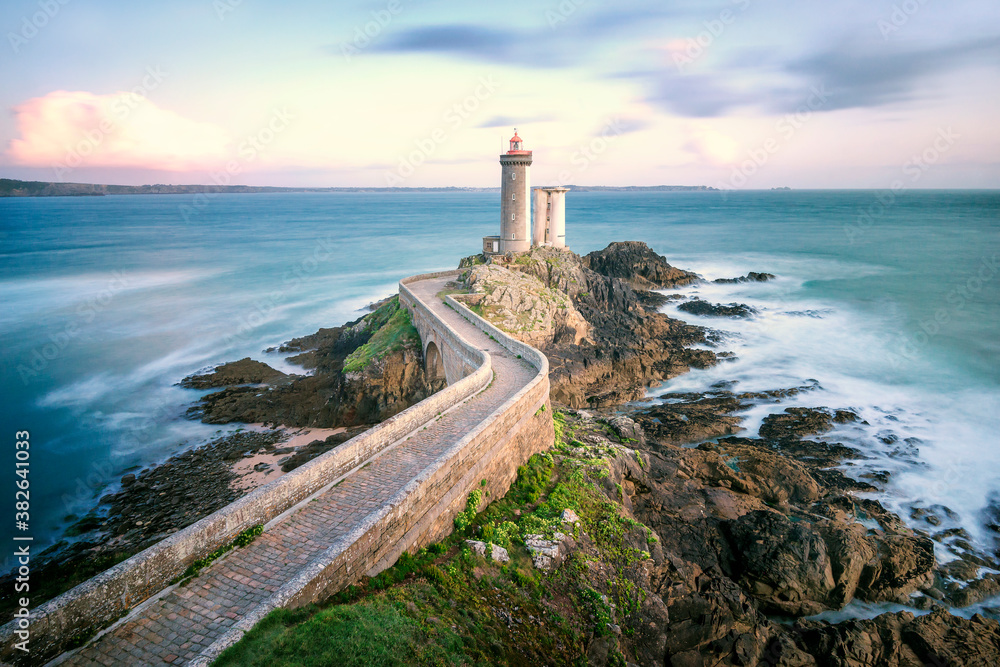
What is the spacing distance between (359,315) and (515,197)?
1323 centimetres

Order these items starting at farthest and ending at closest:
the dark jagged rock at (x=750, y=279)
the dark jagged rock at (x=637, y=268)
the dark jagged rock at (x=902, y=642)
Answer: the dark jagged rock at (x=750, y=279) → the dark jagged rock at (x=637, y=268) → the dark jagged rock at (x=902, y=642)

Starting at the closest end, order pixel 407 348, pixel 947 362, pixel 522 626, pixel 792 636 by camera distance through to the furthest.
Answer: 1. pixel 522 626
2. pixel 792 636
3. pixel 407 348
4. pixel 947 362

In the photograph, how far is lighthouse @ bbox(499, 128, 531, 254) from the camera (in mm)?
30156

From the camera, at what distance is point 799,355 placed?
89.8 feet

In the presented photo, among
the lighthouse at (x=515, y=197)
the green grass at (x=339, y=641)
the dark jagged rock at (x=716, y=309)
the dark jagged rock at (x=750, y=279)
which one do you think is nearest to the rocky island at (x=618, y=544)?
the green grass at (x=339, y=641)

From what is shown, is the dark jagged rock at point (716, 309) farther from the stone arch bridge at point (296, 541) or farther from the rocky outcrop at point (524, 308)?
the stone arch bridge at point (296, 541)

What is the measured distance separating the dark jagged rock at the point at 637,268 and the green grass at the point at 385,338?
64.9ft

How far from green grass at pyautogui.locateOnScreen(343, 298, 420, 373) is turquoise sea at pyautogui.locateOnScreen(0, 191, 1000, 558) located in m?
5.58

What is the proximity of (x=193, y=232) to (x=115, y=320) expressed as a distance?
57545 millimetres

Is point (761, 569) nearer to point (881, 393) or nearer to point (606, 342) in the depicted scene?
point (606, 342)

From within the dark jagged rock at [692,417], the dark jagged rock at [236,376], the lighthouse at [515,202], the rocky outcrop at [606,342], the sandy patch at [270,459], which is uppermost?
the lighthouse at [515,202]

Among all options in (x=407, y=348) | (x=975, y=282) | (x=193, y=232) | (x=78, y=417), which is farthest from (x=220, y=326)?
(x=193, y=232)

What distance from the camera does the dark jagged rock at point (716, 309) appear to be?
3484 centimetres

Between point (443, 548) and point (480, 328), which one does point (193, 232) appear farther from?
point (443, 548)
